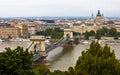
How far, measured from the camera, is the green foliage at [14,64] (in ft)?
27.7

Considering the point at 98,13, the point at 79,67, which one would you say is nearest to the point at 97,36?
the point at 98,13

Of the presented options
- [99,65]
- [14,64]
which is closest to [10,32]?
[99,65]

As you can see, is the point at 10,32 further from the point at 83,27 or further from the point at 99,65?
the point at 99,65

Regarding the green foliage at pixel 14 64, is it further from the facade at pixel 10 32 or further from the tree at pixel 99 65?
the facade at pixel 10 32

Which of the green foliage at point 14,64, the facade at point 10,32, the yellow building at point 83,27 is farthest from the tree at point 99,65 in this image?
the yellow building at point 83,27

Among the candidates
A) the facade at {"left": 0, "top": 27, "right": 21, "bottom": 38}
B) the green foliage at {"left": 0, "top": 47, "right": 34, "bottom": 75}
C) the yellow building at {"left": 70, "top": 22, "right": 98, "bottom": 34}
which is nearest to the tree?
the green foliage at {"left": 0, "top": 47, "right": 34, "bottom": 75}

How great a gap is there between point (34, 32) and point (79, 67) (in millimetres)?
41076

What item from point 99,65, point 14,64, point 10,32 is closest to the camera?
point 14,64

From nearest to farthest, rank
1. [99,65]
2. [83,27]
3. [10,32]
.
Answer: [99,65]
[10,32]
[83,27]

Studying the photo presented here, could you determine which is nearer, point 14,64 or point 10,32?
point 14,64

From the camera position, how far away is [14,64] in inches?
335

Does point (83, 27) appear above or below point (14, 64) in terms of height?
below

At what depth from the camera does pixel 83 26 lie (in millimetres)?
50688

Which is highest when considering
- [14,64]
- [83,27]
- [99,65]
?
[14,64]
